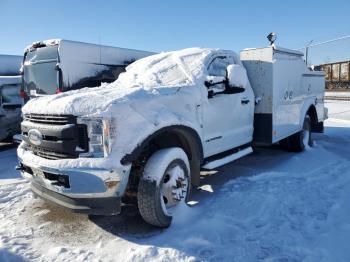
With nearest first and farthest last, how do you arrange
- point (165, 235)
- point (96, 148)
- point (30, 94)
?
point (96, 148)
point (165, 235)
point (30, 94)

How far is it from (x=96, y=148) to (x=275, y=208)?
2.21 m

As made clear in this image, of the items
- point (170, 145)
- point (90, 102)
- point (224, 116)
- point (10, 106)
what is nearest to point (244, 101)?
point (224, 116)

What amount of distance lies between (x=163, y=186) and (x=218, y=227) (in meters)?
0.71

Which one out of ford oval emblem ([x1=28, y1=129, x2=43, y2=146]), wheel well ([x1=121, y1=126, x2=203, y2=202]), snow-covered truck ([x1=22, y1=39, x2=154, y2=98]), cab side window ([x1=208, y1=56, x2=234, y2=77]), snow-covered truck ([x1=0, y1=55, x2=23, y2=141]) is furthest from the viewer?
snow-covered truck ([x1=0, y1=55, x2=23, y2=141])

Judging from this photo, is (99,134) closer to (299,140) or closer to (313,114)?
(299,140)

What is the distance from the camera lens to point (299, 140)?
7172 millimetres

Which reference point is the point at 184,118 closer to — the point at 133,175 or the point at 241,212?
the point at 133,175

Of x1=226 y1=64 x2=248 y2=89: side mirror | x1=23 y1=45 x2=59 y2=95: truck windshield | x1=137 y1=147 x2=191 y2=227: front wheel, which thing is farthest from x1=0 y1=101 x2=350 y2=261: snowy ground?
x1=23 y1=45 x2=59 y2=95: truck windshield

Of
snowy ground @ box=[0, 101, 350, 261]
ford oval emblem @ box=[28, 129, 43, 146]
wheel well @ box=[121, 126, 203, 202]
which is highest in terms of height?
ford oval emblem @ box=[28, 129, 43, 146]

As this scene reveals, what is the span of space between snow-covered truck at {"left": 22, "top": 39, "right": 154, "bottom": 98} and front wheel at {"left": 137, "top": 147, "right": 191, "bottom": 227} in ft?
13.5

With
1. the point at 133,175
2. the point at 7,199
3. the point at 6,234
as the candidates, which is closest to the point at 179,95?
the point at 133,175

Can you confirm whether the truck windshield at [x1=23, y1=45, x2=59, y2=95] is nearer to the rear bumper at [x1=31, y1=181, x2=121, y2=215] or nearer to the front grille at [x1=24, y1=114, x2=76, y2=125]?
the front grille at [x1=24, y1=114, x2=76, y2=125]

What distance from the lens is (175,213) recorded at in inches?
153

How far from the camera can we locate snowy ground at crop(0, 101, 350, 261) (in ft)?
10.4
